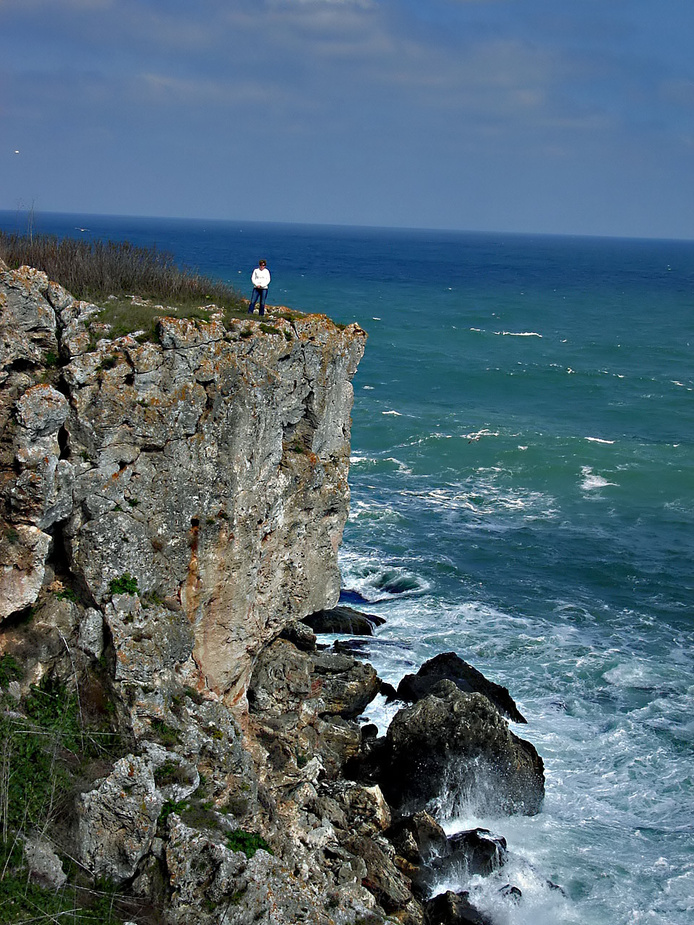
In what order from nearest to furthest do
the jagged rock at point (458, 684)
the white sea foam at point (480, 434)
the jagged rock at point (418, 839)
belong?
1. the jagged rock at point (418, 839)
2. the jagged rock at point (458, 684)
3. the white sea foam at point (480, 434)

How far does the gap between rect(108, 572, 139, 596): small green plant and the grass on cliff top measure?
615cm

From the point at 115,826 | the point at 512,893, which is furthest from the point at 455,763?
the point at 115,826

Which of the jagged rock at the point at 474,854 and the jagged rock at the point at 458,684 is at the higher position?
the jagged rock at the point at 458,684

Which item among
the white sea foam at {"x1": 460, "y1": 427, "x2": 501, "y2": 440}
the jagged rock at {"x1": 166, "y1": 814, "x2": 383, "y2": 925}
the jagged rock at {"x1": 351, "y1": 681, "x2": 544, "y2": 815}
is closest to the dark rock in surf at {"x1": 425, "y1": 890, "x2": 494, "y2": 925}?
the jagged rock at {"x1": 351, "y1": 681, "x2": 544, "y2": 815}

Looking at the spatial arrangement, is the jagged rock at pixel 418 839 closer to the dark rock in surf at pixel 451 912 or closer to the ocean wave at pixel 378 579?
the dark rock in surf at pixel 451 912

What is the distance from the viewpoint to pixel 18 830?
45.1 ft

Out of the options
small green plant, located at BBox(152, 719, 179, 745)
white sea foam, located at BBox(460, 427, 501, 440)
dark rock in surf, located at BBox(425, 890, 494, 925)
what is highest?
white sea foam, located at BBox(460, 427, 501, 440)

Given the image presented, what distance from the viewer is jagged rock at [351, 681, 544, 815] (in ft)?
75.5

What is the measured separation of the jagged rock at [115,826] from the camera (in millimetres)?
14297

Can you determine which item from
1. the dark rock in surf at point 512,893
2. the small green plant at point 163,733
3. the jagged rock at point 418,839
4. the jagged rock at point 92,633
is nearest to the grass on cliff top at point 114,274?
the jagged rock at point 92,633

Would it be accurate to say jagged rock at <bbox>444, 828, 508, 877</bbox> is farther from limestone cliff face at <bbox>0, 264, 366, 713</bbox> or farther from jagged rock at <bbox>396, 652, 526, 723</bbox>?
limestone cliff face at <bbox>0, 264, 366, 713</bbox>

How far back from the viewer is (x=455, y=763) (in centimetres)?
2322

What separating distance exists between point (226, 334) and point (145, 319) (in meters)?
1.84

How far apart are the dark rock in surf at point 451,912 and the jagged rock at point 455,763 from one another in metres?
3.40
